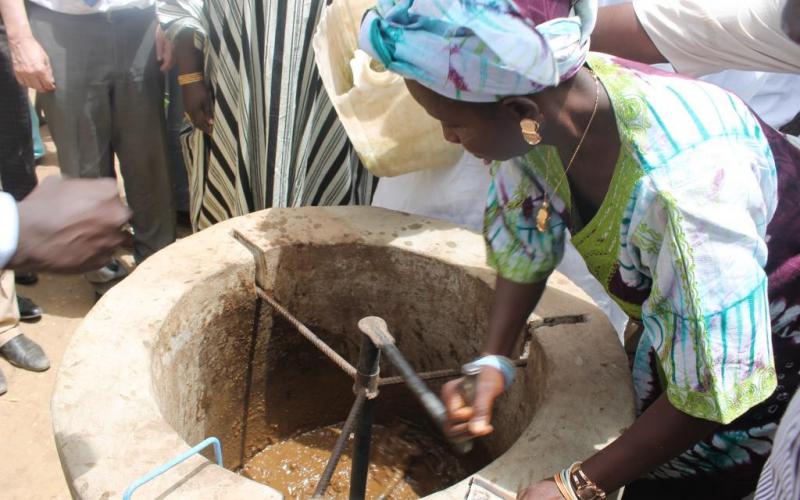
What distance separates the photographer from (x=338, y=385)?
246 centimetres

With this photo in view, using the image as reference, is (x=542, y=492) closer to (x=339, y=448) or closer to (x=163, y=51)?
(x=339, y=448)

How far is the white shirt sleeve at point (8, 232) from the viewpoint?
1.28 meters

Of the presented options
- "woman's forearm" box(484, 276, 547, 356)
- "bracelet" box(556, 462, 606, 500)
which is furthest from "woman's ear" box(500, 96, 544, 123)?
"bracelet" box(556, 462, 606, 500)

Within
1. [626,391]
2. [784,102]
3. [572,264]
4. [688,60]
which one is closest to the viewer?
[626,391]

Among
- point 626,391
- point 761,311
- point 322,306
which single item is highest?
point 761,311

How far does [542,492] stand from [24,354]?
2537 mm

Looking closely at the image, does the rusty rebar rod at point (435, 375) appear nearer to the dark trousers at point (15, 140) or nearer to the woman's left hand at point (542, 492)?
the woman's left hand at point (542, 492)

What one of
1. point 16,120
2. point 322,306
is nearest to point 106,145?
point 16,120

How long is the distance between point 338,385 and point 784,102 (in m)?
1.65

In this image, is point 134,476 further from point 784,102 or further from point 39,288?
point 39,288

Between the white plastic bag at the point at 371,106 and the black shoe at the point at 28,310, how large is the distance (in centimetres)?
196

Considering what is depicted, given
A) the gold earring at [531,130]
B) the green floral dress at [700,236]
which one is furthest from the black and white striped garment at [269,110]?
the gold earring at [531,130]

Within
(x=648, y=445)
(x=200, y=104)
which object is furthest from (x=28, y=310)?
(x=648, y=445)

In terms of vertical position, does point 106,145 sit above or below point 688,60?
below
